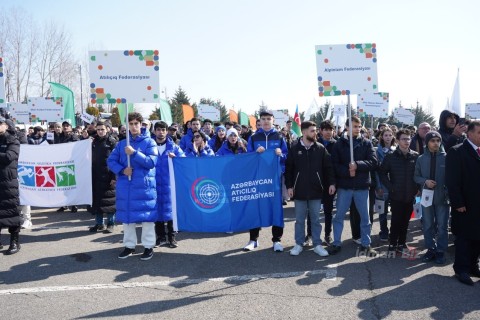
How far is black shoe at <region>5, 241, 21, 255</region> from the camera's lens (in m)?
6.91

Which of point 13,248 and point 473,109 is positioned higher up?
point 473,109

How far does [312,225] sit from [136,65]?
13.0 ft

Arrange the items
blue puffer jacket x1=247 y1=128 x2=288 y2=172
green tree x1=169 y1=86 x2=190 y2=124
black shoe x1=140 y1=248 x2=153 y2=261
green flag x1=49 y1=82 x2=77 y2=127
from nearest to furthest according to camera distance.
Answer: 1. black shoe x1=140 y1=248 x2=153 y2=261
2. blue puffer jacket x1=247 y1=128 x2=288 y2=172
3. green flag x1=49 y1=82 x2=77 y2=127
4. green tree x1=169 y1=86 x2=190 y2=124

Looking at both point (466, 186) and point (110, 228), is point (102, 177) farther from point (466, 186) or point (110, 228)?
point (466, 186)

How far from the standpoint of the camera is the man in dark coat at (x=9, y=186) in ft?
22.4

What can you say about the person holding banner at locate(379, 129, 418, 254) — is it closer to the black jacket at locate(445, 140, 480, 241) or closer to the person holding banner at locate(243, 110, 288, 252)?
the black jacket at locate(445, 140, 480, 241)

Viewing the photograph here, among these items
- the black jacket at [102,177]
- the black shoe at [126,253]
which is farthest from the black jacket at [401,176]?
the black jacket at [102,177]

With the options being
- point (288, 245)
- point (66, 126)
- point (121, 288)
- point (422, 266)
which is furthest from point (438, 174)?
point (66, 126)

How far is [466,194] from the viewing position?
539 centimetres

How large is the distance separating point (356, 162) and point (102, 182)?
5082mm

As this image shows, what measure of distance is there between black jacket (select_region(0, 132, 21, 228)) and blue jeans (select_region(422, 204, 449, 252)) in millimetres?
6637

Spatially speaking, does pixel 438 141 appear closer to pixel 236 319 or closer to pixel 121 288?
pixel 236 319


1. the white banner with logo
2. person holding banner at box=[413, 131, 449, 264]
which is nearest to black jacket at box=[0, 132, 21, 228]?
the white banner with logo

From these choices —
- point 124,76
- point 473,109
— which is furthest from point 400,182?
point 473,109
